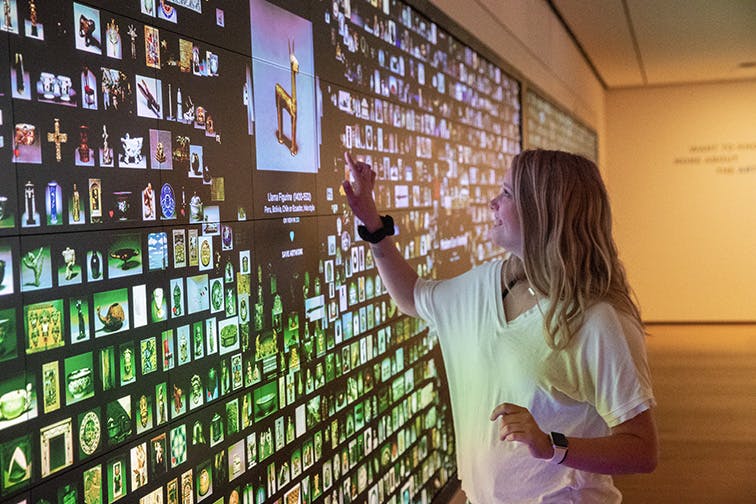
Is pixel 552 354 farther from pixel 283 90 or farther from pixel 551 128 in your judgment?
pixel 551 128

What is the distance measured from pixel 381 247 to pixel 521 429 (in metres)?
0.79

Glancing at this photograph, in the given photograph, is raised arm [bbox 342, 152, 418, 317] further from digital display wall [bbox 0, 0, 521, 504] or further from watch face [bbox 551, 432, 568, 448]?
watch face [bbox 551, 432, 568, 448]

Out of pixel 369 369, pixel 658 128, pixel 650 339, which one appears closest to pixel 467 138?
pixel 369 369

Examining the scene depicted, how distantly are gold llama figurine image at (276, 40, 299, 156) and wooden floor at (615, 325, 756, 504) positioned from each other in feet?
11.5

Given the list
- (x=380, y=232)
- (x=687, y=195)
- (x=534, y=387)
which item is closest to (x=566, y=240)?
(x=534, y=387)

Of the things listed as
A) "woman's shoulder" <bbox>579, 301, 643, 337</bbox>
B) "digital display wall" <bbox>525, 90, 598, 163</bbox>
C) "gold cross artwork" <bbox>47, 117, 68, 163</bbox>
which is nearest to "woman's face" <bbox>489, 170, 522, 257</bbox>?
"woman's shoulder" <bbox>579, 301, 643, 337</bbox>

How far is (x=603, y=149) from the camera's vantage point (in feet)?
39.7

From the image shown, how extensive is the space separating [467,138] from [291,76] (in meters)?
2.10

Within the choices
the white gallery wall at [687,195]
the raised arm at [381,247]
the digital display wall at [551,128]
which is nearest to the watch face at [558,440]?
the raised arm at [381,247]

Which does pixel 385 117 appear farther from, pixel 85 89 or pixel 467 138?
pixel 85 89

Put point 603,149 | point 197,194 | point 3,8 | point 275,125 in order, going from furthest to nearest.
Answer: point 603,149 < point 275,125 < point 197,194 < point 3,8

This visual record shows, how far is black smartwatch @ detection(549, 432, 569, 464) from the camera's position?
5.51 ft

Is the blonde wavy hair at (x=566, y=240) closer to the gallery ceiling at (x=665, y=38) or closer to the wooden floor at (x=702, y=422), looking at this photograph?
the wooden floor at (x=702, y=422)

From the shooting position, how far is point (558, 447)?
1.68 meters
